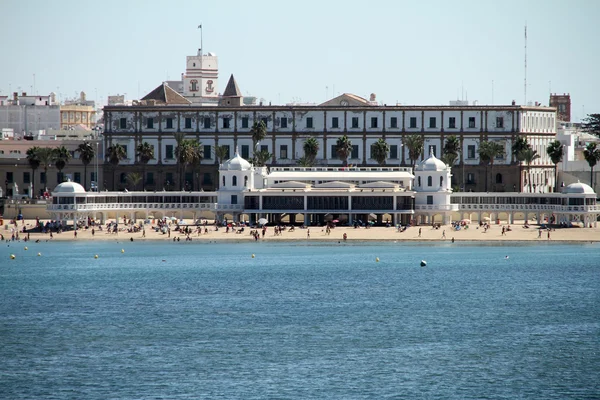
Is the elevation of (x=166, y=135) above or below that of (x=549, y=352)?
above

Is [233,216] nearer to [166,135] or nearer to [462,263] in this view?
[166,135]

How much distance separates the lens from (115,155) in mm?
172875

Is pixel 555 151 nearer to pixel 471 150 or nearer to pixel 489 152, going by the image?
pixel 489 152

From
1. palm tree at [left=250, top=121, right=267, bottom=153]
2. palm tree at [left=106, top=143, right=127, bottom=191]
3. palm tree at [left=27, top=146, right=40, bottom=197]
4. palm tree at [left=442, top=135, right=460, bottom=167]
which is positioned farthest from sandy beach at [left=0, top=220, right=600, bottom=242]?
palm tree at [left=250, top=121, right=267, bottom=153]


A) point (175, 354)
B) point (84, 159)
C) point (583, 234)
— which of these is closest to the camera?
point (175, 354)

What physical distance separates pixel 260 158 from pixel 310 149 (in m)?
6.78

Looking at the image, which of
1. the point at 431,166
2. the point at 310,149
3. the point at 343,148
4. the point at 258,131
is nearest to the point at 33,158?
the point at 258,131

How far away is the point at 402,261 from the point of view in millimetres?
122062

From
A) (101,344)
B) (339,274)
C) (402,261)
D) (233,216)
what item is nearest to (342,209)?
(233,216)

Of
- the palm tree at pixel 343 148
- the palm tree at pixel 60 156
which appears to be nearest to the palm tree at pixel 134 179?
the palm tree at pixel 60 156

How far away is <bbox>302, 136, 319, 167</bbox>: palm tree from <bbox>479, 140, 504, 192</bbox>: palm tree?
71.3 feet

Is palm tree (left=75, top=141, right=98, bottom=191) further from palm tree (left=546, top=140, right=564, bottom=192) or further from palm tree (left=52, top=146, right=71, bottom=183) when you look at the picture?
palm tree (left=546, top=140, right=564, bottom=192)

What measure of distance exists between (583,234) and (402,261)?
27.4m

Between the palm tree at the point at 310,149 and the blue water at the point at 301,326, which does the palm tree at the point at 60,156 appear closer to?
the palm tree at the point at 310,149
